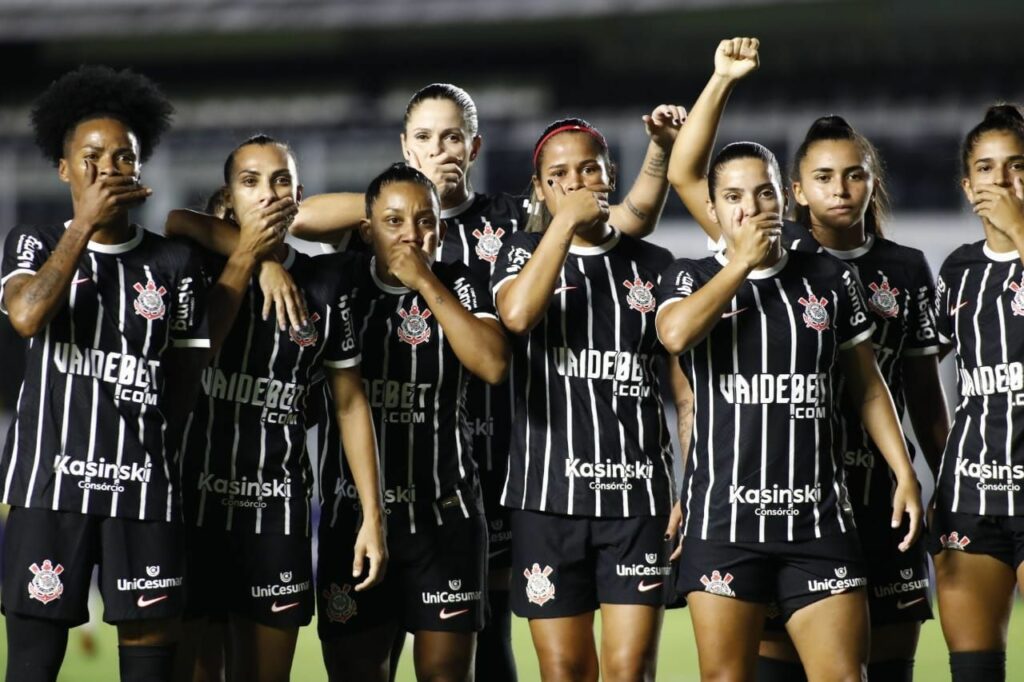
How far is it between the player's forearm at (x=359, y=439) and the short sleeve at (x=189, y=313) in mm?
376

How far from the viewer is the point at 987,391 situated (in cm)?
361

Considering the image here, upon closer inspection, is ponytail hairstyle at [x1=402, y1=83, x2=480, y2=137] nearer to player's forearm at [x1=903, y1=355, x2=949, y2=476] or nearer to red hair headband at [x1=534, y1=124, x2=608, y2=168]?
red hair headband at [x1=534, y1=124, x2=608, y2=168]

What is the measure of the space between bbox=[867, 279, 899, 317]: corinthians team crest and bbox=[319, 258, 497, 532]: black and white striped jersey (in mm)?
1070

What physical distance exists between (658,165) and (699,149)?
361 mm

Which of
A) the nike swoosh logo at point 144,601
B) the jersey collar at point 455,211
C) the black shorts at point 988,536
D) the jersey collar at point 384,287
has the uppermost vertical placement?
the jersey collar at point 455,211

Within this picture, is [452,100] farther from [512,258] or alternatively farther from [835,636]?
[835,636]

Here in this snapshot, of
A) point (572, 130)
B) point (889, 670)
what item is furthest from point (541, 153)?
point (889, 670)

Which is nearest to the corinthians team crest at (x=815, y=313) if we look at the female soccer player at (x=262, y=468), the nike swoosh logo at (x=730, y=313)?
the nike swoosh logo at (x=730, y=313)

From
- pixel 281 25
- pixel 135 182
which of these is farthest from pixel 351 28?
pixel 135 182

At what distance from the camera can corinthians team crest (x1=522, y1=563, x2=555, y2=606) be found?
3.60 meters

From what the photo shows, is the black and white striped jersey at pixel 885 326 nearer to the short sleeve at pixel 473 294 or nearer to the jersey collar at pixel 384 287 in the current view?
the short sleeve at pixel 473 294

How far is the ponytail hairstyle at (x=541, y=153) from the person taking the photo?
3686 mm

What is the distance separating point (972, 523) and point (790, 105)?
11.8 metres

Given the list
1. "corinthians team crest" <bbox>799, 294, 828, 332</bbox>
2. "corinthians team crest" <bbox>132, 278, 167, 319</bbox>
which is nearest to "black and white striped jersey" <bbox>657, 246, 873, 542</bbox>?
"corinthians team crest" <bbox>799, 294, 828, 332</bbox>
